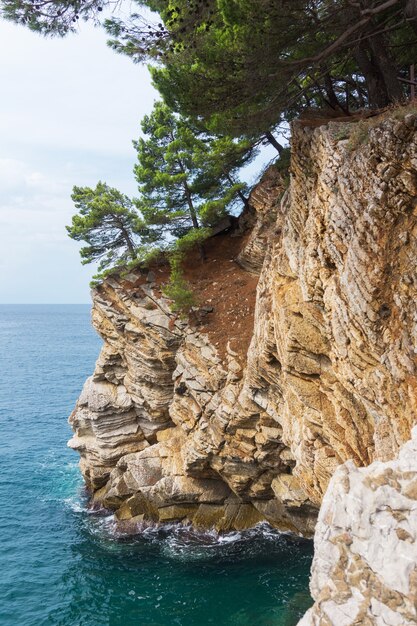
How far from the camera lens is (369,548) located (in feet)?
21.6

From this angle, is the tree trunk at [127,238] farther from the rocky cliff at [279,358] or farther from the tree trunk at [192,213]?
the tree trunk at [192,213]

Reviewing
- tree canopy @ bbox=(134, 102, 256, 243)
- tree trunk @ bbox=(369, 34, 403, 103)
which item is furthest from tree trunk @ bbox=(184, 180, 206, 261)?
tree trunk @ bbox=(369, 34, 403, 103)

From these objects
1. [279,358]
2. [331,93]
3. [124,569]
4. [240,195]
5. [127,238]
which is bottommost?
[124,569]

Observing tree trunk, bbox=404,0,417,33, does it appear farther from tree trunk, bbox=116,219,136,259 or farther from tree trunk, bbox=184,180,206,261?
tree trunk, bbox=116,219,136,259

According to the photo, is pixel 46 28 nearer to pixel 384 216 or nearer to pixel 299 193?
pixel 299 193

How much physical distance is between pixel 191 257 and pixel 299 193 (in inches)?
556

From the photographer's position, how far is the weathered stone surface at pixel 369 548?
20.0 feet

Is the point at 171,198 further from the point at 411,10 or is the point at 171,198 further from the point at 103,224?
the point at 411,10

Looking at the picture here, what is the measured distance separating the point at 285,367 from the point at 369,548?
29.6 feet

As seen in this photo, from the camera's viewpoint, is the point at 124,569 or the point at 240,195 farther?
the point at 240,195

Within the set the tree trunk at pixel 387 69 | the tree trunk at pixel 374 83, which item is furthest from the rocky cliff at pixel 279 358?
the tree trunk at pixel 374 83

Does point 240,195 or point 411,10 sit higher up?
point 411,10

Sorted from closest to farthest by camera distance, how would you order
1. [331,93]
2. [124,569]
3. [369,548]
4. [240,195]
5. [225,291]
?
[369,548] → [331,93] → [124,569] → [225,291] → [240,195]

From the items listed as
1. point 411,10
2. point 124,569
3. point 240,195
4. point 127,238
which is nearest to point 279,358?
point 411,10
